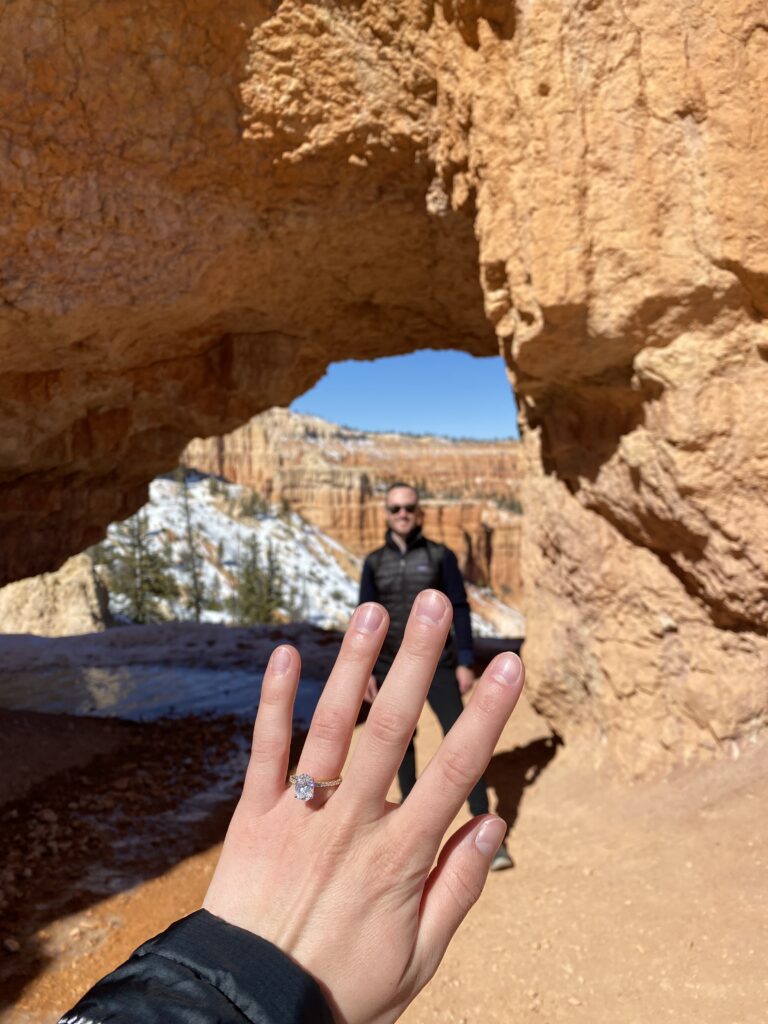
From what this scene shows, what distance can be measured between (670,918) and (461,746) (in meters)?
2.32

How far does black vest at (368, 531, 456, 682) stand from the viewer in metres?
3.87

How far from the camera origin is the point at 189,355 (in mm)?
6348

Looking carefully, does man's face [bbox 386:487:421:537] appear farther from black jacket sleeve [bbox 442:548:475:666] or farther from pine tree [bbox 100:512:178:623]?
pine tree [bbox 100:512:178:623]

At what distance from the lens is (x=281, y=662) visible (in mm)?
1104

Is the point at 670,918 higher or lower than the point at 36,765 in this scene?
higher

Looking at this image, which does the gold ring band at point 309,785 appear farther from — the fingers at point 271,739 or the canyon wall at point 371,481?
the canyon wall at point 371,481

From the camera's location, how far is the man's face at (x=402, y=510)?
12.7ft

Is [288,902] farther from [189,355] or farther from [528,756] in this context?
[189,355]

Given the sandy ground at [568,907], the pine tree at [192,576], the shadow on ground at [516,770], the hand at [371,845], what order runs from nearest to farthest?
the hand at [371,845]
the sandy ground at [568,907]
the shadow on ground at [516,770]
the pine tree at [192,576]

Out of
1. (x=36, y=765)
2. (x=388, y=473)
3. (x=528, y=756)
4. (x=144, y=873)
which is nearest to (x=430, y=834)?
(x=144, y=873)

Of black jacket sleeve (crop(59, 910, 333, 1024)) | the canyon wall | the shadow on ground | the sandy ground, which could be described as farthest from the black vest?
the canyon wall

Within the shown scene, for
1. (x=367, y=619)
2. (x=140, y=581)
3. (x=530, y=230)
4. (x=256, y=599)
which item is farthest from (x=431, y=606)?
(x=256, y=599)

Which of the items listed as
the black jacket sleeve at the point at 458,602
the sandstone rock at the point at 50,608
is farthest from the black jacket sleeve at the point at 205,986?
the sandstone rock at the point at 50,608

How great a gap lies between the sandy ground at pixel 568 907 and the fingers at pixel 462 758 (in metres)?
1.86
